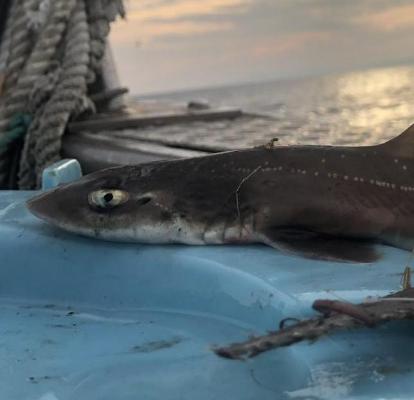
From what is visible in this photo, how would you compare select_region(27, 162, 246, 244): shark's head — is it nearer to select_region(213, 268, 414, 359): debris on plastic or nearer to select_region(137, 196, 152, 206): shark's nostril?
select_region(137, 196, 152, 206): shark's nostril

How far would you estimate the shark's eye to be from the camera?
230cm

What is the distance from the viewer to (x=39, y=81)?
4.56 m

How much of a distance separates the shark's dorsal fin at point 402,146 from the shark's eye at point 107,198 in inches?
37.3

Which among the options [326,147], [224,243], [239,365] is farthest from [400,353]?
[326,147]

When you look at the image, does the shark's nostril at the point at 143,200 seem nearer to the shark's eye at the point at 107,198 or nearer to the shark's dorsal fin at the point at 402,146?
the shark's eye at the point at 107,198

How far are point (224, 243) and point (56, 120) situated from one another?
8.71ft

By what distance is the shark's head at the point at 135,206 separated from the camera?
2.26m

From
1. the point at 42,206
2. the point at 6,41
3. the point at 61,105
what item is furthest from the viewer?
the point at 6,41

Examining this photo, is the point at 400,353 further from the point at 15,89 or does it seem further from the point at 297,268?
the point at 15,89

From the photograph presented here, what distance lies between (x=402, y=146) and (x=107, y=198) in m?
1.07

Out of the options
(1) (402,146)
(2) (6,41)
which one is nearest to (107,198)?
(1) (402,146)

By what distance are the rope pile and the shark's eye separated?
2234mm

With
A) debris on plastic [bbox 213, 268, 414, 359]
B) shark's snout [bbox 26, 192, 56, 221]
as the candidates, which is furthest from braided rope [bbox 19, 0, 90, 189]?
debris on plastic [bbox 213, 268, 414, 359]

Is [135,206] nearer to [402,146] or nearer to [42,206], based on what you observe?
[42,206]
